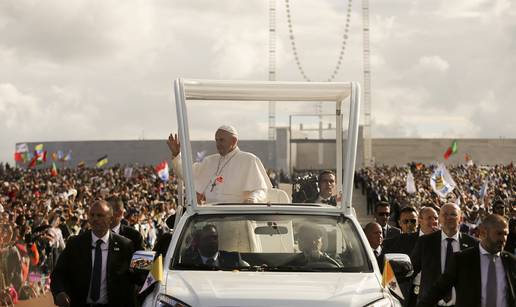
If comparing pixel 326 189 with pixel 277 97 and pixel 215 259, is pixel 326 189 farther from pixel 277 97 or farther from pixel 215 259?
pixel 215 259

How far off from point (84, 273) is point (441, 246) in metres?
3.23

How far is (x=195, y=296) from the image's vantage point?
6.19 meters

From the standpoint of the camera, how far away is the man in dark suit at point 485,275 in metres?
6.68

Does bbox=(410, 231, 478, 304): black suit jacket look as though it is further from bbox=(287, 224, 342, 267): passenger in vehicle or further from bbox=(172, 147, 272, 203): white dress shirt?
bbox=(287, 224, 342, 267): passenger in vehicle

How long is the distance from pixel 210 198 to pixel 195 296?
334cm

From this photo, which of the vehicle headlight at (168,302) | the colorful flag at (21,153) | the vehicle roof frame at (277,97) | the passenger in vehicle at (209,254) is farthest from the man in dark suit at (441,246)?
the colorful flag at (21,153)

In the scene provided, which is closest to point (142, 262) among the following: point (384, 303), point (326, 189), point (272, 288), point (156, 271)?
point (156, 271)

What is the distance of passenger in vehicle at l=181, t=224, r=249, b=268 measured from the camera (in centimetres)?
713

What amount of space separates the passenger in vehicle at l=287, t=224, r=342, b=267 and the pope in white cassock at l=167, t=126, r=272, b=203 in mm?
1843

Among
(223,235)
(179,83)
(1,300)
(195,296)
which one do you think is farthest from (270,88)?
(1,300)

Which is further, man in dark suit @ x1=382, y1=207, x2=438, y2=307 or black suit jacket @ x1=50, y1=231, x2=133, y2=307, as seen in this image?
man in dark suit @ x1=382, y1=207, x2=438, y2=307

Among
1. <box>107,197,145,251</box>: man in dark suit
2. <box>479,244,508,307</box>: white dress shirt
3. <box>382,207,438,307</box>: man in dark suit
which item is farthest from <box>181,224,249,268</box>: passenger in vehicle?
<box>382,207,438,307</box>: man in dark suit

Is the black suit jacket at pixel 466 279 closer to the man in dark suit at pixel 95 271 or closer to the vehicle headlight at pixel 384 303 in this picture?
the vehicle headlight at pixel 384 303

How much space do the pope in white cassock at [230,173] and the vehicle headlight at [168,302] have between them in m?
3.12
